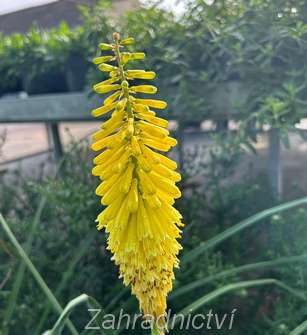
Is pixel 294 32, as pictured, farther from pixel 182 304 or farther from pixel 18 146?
pixel 18 146

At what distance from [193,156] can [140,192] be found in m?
1.10

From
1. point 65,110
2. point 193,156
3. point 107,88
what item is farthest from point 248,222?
point 65,110

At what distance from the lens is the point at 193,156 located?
175 cm

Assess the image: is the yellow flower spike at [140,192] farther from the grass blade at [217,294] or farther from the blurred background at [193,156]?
the blurred background at [193,156]

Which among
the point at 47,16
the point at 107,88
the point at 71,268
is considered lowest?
the point at 71,268

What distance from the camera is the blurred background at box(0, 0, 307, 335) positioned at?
1.22m

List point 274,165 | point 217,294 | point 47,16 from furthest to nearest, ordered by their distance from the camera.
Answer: point 47,16 → point 274,165 → point 217,294

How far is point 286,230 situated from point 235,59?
0.59m

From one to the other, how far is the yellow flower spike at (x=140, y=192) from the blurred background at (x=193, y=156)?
409 mm

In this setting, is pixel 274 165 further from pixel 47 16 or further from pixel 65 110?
pixel 47 16

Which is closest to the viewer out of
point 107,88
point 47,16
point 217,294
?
point 107,88

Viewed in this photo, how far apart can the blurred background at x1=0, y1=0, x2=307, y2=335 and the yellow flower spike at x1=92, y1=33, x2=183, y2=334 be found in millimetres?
409

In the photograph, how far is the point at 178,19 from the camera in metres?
1.45

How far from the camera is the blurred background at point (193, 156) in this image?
1217 millimetres
